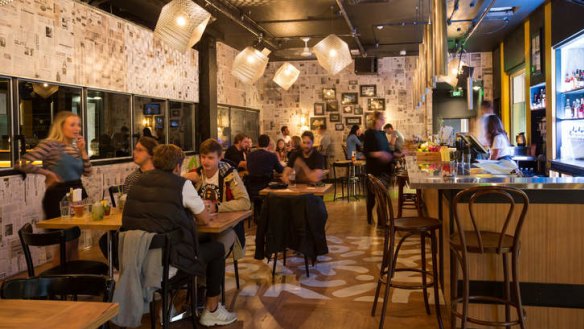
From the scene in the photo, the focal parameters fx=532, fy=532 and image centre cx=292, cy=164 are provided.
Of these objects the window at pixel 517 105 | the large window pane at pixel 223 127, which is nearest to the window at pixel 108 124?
the large window pane at pixel 223 127

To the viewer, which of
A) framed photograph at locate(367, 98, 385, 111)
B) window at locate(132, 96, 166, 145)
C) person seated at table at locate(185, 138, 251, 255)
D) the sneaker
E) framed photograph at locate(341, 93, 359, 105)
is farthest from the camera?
framed photograph at locate(341, 93, 359, 105)

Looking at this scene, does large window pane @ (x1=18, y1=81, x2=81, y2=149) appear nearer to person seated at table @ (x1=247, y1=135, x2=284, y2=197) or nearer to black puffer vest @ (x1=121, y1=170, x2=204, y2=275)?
person seated at table @ (x1=247, y1=135, x2=284, y2=197)

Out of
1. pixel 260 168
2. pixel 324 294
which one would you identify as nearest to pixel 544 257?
pixel 324 294

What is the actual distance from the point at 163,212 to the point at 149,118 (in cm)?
573

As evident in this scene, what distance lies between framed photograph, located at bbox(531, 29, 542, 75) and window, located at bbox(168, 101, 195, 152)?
652 centimetres

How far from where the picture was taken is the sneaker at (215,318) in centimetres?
400

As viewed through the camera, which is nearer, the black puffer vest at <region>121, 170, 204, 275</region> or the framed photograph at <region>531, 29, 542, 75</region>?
the black puffer vest at <region>121, 170, 204, 275</region>

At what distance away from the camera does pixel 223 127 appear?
12.1 metres

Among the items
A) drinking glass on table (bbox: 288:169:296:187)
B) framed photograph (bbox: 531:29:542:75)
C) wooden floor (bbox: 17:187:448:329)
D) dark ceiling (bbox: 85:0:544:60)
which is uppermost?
dark ceiling (bbox: 85:0:544:60)

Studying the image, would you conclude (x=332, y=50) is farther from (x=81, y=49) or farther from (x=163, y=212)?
(x=163, y=212)

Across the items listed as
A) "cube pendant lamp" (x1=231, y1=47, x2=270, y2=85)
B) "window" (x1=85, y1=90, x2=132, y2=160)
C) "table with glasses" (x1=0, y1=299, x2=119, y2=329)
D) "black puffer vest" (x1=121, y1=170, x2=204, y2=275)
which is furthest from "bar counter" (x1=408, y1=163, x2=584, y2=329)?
"window" (x1=85, y1=90, x2=132, y2=160)

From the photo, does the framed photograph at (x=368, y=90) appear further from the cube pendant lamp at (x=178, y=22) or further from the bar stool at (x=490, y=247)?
the bar stool at (x=490, y=247)

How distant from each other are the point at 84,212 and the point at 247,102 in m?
9.99

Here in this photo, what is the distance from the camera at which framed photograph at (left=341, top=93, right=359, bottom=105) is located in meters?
15.1
